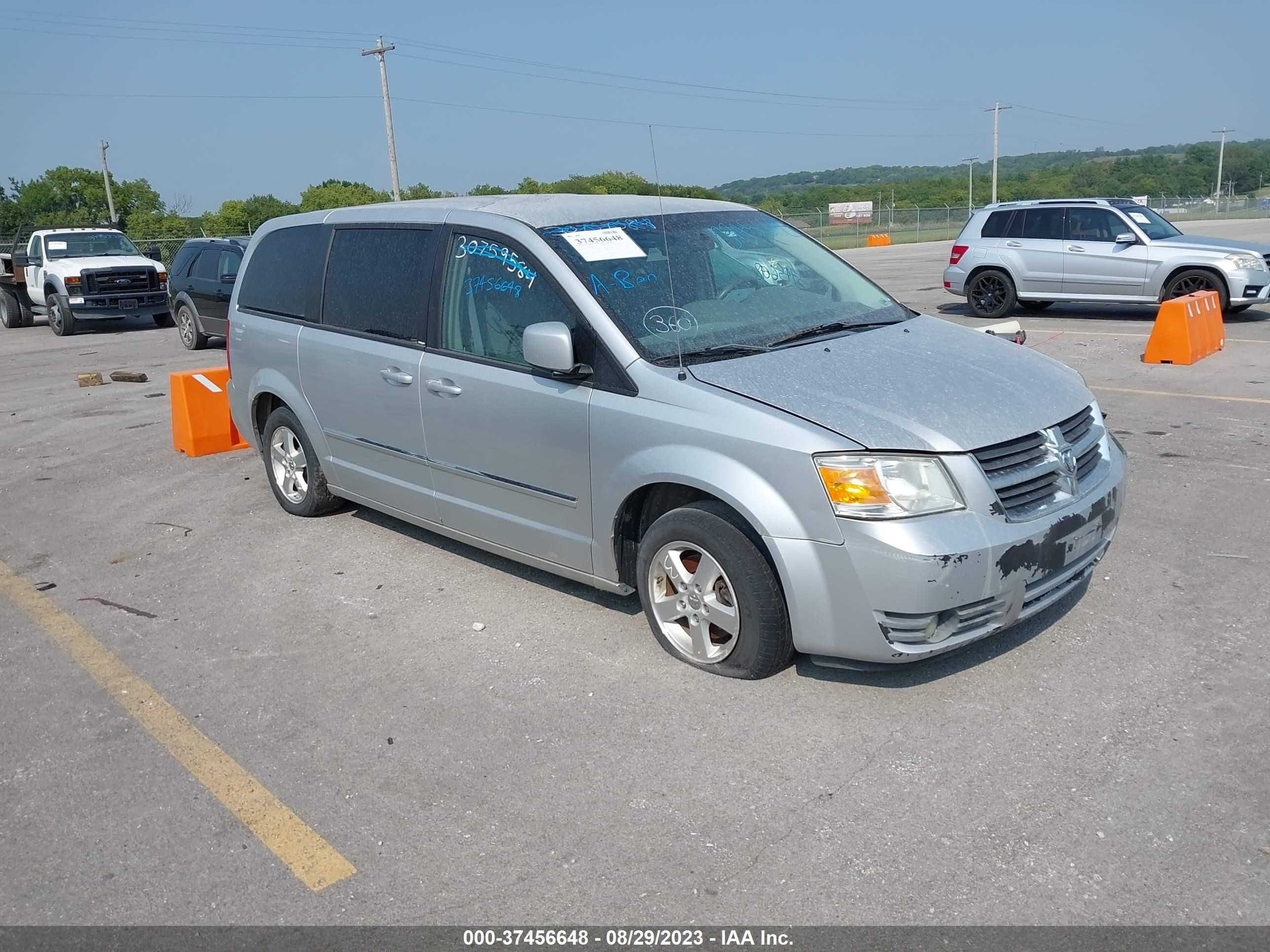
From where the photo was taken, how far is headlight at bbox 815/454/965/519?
3895 mm

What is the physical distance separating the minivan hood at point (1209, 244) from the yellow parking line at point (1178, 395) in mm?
5249

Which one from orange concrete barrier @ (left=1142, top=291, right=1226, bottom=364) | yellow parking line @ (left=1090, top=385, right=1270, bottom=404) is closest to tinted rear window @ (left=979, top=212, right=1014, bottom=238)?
orange concrete barrier @ (left=1142, top=291, right=1226, bottom=364)

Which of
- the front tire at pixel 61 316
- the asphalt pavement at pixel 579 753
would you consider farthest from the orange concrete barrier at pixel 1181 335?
the front tire at pixel 61 316

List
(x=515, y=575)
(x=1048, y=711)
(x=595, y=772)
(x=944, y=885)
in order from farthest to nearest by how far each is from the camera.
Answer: (x=515, y=575), (x=1048, y=711), (x=595, y=772), (x=944, y=885)

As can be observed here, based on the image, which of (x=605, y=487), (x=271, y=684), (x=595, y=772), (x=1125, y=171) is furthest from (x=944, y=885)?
(x=1125, y=171)

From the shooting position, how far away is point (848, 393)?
4242 mm

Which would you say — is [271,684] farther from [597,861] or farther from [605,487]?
[597,861]

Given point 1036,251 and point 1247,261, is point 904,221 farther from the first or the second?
point 1247,261

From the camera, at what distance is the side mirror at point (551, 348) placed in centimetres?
450

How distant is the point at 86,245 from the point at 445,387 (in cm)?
1818

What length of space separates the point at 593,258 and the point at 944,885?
9.66ft

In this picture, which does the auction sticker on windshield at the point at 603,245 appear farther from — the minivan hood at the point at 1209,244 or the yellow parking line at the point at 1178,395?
the minivan hood at the point at 1209,244

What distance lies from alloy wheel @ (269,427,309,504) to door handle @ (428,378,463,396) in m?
1.71

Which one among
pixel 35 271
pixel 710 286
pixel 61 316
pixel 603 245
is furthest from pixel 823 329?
pixel 35 271
